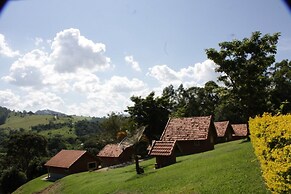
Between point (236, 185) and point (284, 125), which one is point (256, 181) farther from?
point (284, 125)

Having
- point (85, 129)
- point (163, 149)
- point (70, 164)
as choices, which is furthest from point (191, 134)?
point (85, 129)

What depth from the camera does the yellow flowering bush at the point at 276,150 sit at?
31.3ft

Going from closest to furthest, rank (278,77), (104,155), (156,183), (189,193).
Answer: (189,193) → (156,183) → (104,155) → (278,77)

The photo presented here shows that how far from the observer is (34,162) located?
64.6 metres

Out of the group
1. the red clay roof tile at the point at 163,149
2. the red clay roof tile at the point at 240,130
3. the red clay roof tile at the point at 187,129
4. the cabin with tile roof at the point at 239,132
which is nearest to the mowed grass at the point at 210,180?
the red clay roof tile at the point at 163,149

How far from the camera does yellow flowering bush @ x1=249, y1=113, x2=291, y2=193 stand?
9.55 m

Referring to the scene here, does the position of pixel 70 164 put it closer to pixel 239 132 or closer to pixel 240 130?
pixel 239 132

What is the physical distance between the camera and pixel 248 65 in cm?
2950

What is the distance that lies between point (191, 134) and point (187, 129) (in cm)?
87

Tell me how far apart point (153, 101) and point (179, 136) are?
42.3ft

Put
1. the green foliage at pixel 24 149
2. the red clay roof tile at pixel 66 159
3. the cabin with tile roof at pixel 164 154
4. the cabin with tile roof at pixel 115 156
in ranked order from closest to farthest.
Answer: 1. the cabin with tile roof at pixel 164 154
2. the red clay roof tile at pixel 66 159
3. the cabin with tile roof at pixel 115 156
4. the green foliage at pixel 24 149

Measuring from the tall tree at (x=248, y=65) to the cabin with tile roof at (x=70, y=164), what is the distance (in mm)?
29651

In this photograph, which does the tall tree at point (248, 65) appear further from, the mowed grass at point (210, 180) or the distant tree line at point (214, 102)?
the mowed grass at point (210, 180)

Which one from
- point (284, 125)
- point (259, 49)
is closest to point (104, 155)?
point (259, 49)
